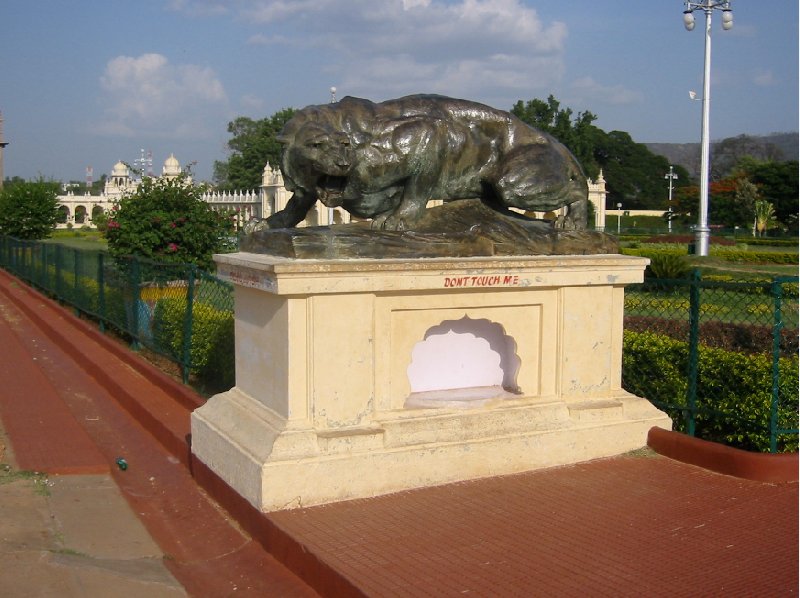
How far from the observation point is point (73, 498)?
5.39 meters

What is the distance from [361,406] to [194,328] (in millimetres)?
4548

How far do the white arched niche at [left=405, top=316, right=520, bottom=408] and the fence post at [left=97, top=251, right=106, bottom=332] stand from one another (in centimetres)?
887

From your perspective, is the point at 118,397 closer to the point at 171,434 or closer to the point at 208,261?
the point at 171,434

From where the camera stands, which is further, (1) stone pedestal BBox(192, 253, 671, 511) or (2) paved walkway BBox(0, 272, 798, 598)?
(1) stone pedestal BBox(192, 253, 671, 511)

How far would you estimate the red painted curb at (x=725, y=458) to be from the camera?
497cm

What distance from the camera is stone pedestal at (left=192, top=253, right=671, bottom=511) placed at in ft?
15.1

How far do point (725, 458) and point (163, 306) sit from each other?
6969mm

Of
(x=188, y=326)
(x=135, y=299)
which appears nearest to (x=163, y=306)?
(x=135, y=299)

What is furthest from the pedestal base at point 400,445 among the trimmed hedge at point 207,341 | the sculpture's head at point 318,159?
the trimmed hedge at point 207,341

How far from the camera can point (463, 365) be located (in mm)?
5504

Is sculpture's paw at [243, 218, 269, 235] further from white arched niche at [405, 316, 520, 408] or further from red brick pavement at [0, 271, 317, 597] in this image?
red brick pavement at [0, 271, 317, 597]

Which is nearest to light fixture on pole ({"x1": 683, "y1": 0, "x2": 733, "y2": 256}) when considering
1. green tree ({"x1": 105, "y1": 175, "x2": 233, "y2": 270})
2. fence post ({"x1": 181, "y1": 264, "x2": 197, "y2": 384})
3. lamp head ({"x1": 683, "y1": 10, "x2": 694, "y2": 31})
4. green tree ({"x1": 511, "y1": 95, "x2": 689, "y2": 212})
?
lamp head ({"x1": 683, "y1": 10, "x2": 694, "y2": 31})

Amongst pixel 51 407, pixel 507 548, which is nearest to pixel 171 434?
pixel 51 407

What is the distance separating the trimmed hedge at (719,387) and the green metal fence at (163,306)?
3740mm
